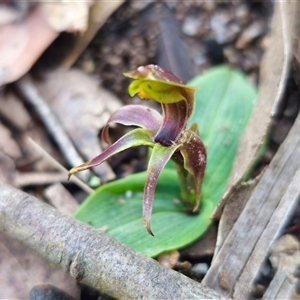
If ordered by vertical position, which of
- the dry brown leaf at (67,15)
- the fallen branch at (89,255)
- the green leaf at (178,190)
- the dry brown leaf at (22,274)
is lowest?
the green leaf at (178,190)

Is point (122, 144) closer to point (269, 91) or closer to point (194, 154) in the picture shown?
point (194, 154)

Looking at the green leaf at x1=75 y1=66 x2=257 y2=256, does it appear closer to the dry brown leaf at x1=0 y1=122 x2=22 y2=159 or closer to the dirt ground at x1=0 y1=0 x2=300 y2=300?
the dirt ground at x1=0 y1=0 x2=300 y2=300

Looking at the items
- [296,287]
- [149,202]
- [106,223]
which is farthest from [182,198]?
[296,287]

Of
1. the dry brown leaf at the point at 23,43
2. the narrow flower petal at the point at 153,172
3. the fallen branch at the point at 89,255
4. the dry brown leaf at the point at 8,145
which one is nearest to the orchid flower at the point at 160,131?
the narrow flower petal at the point at 153,172

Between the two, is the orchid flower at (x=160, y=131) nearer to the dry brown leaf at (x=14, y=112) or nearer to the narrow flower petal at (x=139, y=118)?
the narrow flower petal at (x=139, y=118)

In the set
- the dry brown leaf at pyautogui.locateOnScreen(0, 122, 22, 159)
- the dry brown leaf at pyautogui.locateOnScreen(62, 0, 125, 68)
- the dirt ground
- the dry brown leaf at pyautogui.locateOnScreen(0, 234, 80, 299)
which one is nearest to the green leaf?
the dirt ground
